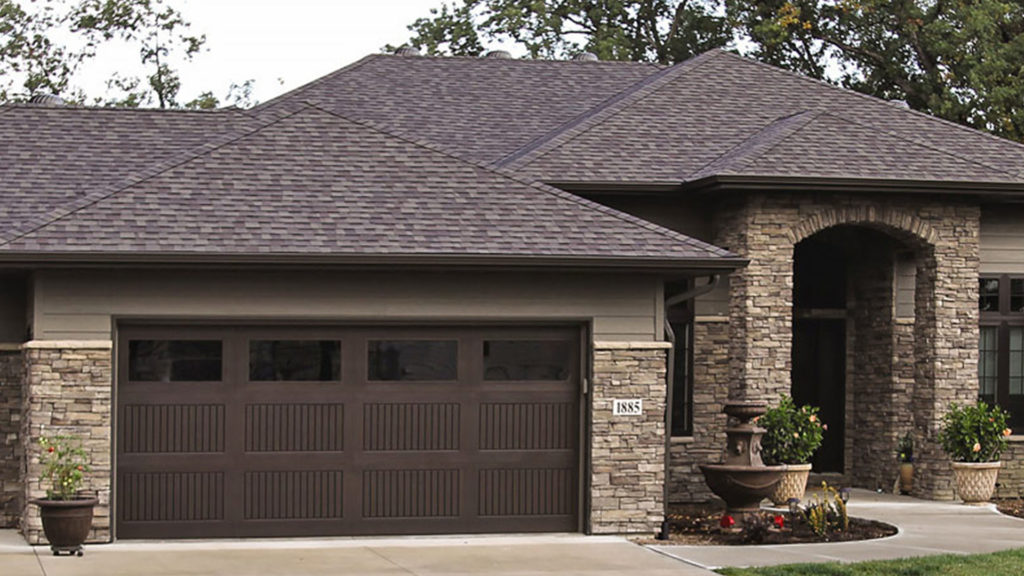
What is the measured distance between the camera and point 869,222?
64.3 feet

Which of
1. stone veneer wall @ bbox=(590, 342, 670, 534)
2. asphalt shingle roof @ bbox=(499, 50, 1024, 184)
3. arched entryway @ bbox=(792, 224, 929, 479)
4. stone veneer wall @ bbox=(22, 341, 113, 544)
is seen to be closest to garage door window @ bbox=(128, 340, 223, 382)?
stone veneer wall @ bbox=(22, 341, 113, 544)

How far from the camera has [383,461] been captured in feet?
53.2

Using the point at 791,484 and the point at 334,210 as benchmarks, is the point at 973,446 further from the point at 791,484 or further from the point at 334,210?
the point at 334,210

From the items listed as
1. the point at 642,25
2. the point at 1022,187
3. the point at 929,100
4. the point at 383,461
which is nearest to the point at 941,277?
the point at 1022,187

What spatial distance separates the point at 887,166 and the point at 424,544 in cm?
788

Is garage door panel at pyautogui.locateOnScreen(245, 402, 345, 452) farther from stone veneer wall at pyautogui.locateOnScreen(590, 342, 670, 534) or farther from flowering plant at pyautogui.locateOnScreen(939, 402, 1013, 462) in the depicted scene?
flowering plant at pyautogui.locateOnScreen(939, 402, 1013, 462)

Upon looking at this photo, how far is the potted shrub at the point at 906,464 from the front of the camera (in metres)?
20.5

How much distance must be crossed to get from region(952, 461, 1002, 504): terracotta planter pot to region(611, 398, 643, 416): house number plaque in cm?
539

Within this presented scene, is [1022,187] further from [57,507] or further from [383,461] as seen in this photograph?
[57,507]

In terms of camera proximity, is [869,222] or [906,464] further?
[906,464]

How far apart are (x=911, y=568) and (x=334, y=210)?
261 inches

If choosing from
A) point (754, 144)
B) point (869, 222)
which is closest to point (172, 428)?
point (754, 144)

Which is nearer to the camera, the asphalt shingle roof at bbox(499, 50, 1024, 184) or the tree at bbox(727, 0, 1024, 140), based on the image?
the asphalt shingle roof at bbox(499, 50, 1024, 184)

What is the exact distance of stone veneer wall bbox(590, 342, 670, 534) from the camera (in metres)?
16.3
